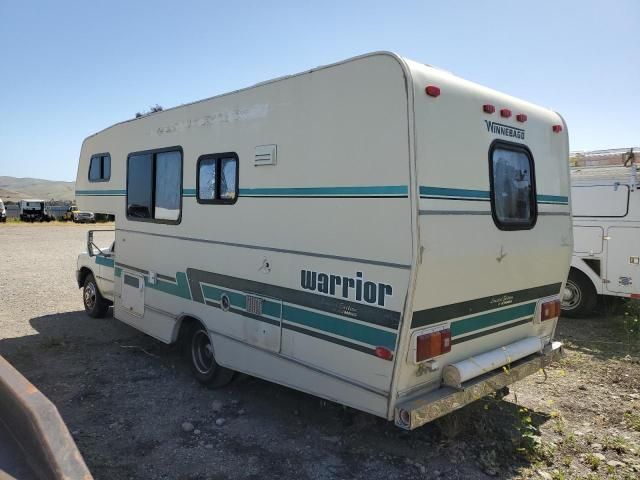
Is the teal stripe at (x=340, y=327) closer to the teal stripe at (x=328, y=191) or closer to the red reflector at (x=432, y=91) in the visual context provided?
the teal stripe at (x=328, y=191)

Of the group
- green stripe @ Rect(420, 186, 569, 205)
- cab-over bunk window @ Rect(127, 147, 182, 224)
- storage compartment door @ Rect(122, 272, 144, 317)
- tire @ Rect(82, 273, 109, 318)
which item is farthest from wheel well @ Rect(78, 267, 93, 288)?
green stripe @ Rect(420, 186, 569, 205)

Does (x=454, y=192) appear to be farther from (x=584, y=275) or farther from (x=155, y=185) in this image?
(x=584, y=275)

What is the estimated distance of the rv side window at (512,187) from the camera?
3.95 m

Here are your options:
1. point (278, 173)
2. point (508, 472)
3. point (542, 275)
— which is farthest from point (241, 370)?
point (542, 275)

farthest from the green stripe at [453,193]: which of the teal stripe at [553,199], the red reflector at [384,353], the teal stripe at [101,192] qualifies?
the teal stripe at [101,192]

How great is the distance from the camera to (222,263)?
4.66 meters

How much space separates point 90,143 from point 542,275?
6.07m

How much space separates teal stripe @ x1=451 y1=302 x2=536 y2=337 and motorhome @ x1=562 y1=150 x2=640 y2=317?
12.5 ft

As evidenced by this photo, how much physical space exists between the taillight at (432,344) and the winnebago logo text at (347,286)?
14.8 inches

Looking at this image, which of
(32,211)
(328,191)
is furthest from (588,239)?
(32,211)

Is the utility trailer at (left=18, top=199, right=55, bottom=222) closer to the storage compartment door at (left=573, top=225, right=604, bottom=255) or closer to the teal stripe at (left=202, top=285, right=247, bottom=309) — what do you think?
the teal stripe at (left=202, top=285, right=247, bottom=309)

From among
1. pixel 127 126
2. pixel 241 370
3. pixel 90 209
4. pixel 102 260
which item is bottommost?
pixel 241 370

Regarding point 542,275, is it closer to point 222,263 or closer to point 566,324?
point 222,263

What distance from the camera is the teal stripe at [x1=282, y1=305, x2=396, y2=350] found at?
11.0 feet
